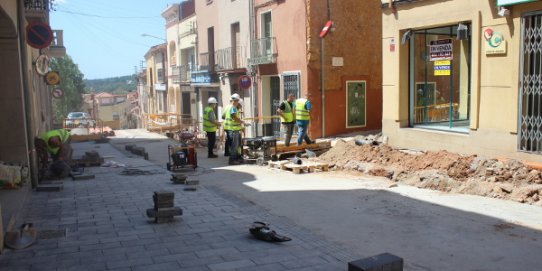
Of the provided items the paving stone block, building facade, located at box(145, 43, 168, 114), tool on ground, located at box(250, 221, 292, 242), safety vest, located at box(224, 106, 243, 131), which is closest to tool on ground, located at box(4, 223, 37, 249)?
tool on ground, located at box(250, 221, 292, 242)

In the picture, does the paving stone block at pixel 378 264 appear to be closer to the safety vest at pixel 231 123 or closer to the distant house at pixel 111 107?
the safety vest at pixel 231 123

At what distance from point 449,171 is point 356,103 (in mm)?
8823

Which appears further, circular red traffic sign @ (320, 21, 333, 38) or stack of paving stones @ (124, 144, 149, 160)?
circular red traffic sign @ (320, 21, 333, 38)

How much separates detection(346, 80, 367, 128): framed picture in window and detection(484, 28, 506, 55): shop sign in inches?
323

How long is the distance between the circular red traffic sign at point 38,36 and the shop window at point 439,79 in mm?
8627

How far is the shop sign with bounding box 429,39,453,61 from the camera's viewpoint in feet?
41.8

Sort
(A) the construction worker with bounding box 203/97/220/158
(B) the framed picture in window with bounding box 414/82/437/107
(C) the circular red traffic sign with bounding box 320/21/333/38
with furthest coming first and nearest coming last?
(C) the circular red traffic sign with bounding box 320/21/333/38, (A) the construction worker with bounding box 203/97/220/158, (B) the framed picture in window with bounding box 414/82/437/107

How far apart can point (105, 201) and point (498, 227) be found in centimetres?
593

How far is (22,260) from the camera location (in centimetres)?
534

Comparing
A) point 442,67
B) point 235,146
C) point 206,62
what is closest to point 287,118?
point 235,146

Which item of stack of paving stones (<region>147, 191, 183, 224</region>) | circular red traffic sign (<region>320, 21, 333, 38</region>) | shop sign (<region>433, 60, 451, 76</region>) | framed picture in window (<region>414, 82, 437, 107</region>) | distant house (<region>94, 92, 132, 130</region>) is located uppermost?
circular red traffic sign (<region>320, 21, 333, 38</region>)

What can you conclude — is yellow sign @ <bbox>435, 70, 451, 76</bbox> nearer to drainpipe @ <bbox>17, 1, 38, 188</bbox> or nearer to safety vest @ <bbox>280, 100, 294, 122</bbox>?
safety vest @ <bbox>280, 100, 294, 122</bbox>

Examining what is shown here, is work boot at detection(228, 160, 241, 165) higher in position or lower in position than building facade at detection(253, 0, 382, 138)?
lower

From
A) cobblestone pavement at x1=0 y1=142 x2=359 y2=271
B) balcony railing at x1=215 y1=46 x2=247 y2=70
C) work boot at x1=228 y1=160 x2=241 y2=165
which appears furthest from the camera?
balcony railing at x1=215 y1=46 x2=247 y2=70
